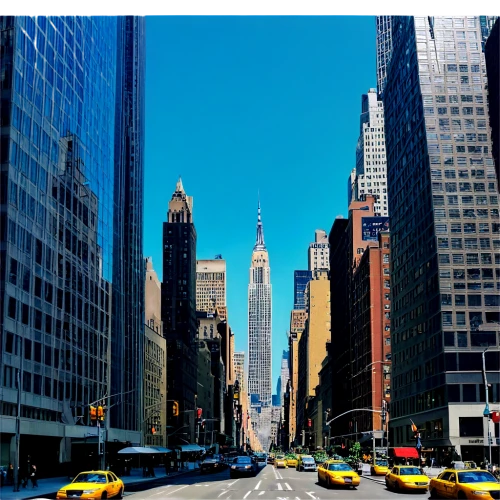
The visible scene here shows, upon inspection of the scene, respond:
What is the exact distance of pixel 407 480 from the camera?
41938mm

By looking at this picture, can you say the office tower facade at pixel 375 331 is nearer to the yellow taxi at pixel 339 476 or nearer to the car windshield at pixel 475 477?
the yellow taxi at pixel 339 476

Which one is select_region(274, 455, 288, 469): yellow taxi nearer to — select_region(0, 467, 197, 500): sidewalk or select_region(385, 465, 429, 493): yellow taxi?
select_region(0, 467, 197, 500): sidewalk

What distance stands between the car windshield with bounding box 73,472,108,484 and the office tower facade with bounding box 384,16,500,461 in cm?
6442

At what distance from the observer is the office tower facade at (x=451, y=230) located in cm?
9219

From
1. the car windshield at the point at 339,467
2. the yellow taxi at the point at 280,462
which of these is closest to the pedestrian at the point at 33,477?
the car windshield at the point at 339,467

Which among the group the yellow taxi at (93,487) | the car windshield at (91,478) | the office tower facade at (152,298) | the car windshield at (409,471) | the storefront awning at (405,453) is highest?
the office tower facade at (152,298)

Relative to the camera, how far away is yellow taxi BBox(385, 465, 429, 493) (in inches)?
1641

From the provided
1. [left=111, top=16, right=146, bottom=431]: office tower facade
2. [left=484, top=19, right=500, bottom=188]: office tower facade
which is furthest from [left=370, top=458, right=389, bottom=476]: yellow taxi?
[left=484, top=19, right=500, bottom=188]: office tower facade

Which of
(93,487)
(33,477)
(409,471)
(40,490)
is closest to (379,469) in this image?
(409,471)

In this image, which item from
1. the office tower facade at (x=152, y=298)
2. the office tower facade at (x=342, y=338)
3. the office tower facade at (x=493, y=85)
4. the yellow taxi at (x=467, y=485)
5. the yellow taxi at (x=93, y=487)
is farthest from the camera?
the office tower facade at (x=152, y=298)

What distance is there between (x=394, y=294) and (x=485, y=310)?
31022 millimetres

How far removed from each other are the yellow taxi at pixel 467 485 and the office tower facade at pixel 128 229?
64543 mm

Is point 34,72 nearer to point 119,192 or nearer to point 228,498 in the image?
point 119,192

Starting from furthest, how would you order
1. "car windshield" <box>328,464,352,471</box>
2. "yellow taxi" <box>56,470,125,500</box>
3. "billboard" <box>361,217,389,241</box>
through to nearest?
"billboard" <box>361,217,389,241</box>, "car windshield" <box>328,464,352,471</box>, "yellow taxi" <box>56,470,125,500</box>
